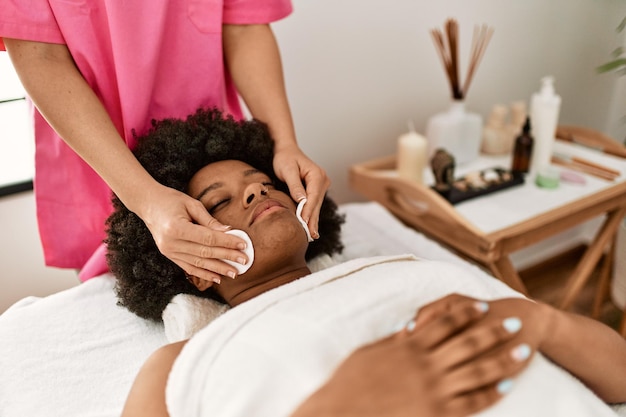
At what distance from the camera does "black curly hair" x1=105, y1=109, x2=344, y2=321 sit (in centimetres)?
110

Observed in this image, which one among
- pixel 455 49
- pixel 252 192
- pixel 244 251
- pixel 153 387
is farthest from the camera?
pixel 455 49

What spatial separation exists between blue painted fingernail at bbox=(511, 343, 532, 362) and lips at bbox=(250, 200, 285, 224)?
50 centimetres

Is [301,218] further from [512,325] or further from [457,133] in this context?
[457,133]

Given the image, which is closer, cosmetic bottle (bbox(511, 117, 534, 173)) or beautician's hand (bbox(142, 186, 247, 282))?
beautician's hand (bbox(142, 186, 247, 282))

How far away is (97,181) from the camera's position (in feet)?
4.11

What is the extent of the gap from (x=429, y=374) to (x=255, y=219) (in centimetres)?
45

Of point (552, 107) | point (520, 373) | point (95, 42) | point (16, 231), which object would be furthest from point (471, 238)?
point (16, 231)

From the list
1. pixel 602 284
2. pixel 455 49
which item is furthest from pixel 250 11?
pixel 602 284

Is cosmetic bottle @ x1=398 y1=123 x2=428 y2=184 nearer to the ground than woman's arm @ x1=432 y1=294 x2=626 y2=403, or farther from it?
farther from it

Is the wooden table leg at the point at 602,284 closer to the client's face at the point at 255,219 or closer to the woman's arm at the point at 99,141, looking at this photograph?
the client's face at the point at 255,219

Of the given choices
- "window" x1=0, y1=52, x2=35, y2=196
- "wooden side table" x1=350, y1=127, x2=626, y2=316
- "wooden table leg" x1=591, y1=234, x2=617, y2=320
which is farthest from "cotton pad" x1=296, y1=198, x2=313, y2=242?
"wooden table leg" x1=591, y1=234, x2=617, y2=320

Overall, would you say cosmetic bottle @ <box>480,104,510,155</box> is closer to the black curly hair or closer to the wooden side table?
the wooden side table

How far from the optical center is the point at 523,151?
5.88 feet

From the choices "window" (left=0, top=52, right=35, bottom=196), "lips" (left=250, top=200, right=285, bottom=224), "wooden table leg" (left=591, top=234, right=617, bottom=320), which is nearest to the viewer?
"lips" (left=250, top=200, right=285, bottom=224)
